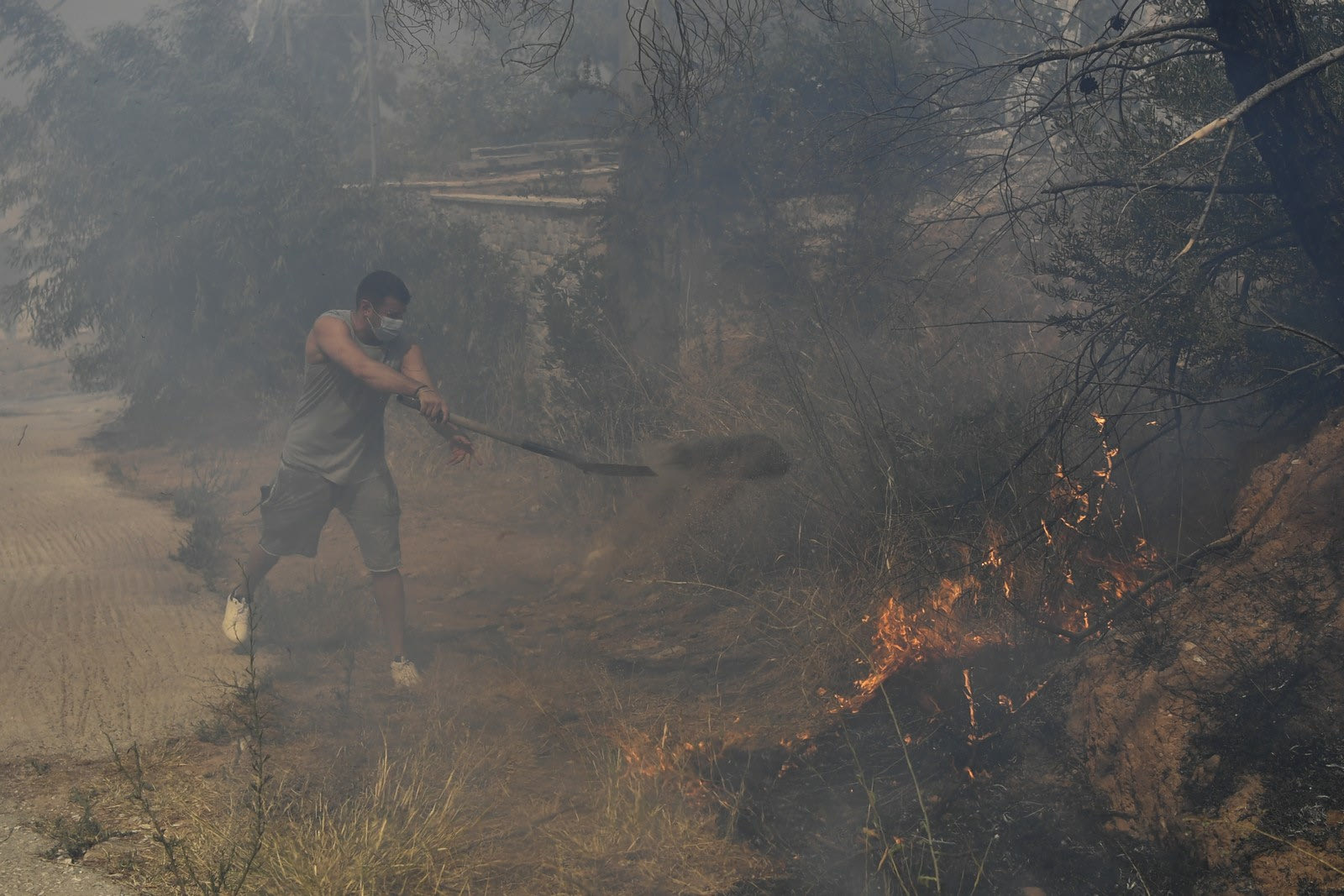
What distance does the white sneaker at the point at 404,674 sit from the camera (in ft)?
18.7

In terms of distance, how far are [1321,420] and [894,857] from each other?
2.78 m

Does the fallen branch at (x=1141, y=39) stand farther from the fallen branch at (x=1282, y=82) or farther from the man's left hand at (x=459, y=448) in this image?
the man's left hand at (x=459, y=448)

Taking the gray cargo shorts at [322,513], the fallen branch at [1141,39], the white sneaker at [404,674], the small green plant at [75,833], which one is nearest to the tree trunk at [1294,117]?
the fallen branch at [1141,39]

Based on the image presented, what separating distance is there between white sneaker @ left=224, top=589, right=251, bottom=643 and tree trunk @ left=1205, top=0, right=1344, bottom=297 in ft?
19.1

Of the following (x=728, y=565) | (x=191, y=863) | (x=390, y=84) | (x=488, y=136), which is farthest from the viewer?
(x=390, y=84)

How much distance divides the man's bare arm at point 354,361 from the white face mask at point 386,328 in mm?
151

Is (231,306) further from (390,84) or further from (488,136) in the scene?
(390,84)

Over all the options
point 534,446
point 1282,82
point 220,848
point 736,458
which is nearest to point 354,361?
point 534,446

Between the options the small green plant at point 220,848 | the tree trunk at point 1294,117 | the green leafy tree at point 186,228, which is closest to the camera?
the small green plant at point 220,848

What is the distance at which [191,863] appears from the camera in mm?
3314

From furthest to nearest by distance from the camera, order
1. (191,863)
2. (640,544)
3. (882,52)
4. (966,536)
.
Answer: (882,52)
(640,544)
(966,536)
(191,863)

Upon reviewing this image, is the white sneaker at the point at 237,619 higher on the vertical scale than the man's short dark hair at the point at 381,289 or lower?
lower

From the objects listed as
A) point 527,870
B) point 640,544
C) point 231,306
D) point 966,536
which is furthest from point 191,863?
point 231,306

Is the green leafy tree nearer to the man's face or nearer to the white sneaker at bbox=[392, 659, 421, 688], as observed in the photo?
the man's face
